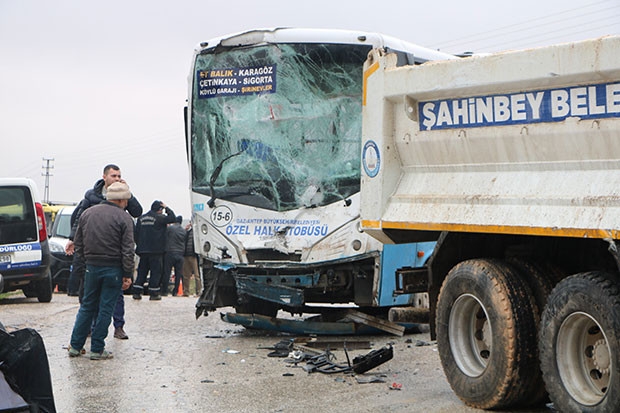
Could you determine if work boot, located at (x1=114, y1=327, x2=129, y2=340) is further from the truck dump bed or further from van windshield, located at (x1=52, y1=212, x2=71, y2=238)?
van windshield, located at (x1=52, y1=212, x2=71, y2=238)

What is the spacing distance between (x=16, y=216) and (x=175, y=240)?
3.78m

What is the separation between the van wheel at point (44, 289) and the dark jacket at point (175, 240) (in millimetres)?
2979

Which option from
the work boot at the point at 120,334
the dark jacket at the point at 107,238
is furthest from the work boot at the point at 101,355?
the work boot at the point at 120,334

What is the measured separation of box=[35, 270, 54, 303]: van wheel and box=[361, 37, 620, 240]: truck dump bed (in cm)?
962

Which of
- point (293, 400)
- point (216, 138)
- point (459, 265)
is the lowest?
point (293, 400)

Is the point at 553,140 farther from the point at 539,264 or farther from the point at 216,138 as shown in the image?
the point at 216,138

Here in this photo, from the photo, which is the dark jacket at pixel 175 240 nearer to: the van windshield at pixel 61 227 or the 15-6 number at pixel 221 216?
the van windshield at pixel 61 227

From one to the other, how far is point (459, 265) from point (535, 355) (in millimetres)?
880

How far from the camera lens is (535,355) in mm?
5914

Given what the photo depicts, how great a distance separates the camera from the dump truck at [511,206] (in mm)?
5258

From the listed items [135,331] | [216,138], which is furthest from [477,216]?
[135,331]

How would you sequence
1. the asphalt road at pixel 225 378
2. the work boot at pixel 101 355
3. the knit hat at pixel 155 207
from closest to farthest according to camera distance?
1. the asphalt road at pixel 225 378
2. the work boot at pixel 101 355
3. the knit hat at pixel 155 207

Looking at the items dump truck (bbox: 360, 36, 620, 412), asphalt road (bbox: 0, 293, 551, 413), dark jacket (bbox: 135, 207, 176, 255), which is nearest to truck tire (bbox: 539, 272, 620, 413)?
dump truck (bbox: 360, 36, 620, 412)

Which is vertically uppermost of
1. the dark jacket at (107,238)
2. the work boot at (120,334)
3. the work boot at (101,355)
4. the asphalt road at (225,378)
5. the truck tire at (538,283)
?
the dark jacket at (107,238)
